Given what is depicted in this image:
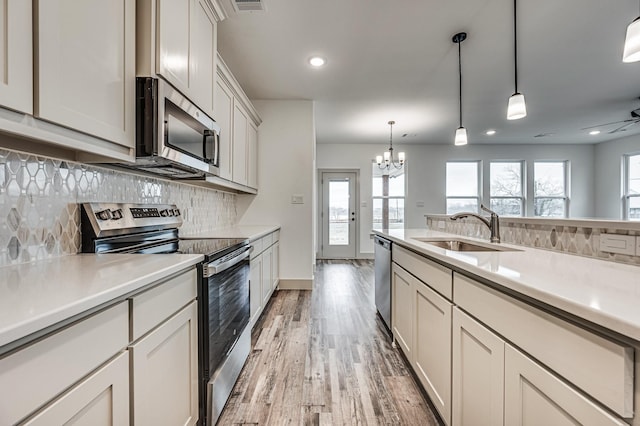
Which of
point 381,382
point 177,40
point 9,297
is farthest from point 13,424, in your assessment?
point 381,382

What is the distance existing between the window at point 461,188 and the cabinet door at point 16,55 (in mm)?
7258

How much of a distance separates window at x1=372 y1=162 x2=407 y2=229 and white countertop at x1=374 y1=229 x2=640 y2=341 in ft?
18.1

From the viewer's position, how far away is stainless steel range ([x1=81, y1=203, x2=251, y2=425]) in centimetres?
134

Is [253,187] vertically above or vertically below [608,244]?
above

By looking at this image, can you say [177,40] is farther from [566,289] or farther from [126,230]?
[566,289]

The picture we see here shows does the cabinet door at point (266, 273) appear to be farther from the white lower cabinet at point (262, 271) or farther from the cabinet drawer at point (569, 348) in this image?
the cabinet drawer at point (569, 348)

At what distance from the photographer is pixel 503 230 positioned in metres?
1.91

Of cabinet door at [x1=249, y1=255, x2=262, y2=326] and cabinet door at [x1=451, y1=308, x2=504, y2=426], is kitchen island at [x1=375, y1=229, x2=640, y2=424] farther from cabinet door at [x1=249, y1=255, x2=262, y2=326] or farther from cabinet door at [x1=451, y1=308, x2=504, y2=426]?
cabinet door at [x1=249, y1=255, x2=262, y2=326]

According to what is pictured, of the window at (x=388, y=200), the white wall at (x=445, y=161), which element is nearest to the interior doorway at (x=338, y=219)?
the window at (x=388, y=200)

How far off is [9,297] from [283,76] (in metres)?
3.18

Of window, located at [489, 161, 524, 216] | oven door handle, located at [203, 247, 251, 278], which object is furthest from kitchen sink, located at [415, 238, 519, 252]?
window, located at [489, 161, 524, 216]

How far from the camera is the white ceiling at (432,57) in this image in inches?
88.5

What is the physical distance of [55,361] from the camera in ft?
2.01

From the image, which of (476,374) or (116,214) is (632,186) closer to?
(476,374)
